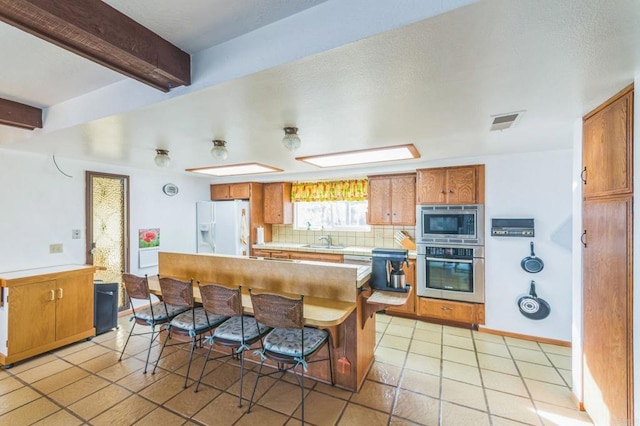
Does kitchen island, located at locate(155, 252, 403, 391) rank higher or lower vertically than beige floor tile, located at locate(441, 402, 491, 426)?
higher

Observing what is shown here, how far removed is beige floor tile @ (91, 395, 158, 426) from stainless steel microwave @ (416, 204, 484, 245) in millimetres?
3383

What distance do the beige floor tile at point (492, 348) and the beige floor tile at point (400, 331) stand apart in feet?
2.43

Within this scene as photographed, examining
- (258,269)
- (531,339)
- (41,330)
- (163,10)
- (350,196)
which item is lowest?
(531,339)

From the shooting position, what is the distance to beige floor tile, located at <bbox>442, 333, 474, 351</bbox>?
3.11 m

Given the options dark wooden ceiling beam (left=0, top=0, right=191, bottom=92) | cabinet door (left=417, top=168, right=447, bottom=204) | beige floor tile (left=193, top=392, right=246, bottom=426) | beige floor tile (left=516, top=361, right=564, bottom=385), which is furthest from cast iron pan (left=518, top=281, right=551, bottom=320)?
dark wooden ceiling beam (left=0, top=0, right=191, bottom=92)

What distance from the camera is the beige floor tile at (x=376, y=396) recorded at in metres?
2.13

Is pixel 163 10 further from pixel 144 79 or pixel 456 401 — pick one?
pixel 456 401

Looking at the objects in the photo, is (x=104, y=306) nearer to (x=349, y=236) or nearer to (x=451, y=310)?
(x=349, y=236)

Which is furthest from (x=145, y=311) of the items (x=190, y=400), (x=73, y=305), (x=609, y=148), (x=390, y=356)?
(x=609, y=148)

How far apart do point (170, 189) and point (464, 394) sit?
4.85m

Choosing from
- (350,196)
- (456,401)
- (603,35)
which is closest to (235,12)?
(603,35)

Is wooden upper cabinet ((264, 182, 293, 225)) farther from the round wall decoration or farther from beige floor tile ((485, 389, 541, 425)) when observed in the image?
beige floor tile ((485, 389, 541, 425))

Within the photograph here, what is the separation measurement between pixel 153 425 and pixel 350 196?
373 cm

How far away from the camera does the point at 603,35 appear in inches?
44.0
